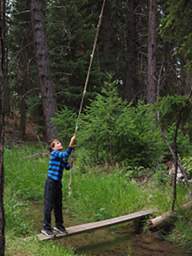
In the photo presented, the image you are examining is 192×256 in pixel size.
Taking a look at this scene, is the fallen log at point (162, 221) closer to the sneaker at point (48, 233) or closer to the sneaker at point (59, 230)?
the sneaker at point (59, 230)

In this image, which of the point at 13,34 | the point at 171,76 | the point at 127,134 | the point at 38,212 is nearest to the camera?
the point at 38,212

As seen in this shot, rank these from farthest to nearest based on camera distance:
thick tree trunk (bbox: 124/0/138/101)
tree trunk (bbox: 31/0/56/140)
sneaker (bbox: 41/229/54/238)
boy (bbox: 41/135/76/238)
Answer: thick tree trunk (bbox: 124/0/138/101), tree trunk (bbox: 31/0/56/140), boy (bbox: 41/135/76/238), sneaker (bbox: 41/229/54/238)

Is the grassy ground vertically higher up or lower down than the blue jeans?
lower down

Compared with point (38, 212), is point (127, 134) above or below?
above

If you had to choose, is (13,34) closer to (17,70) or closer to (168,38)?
(17,70)

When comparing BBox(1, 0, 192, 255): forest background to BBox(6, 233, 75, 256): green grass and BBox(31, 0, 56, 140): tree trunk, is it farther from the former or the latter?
BBox(6, 233, 75, 256): green grass

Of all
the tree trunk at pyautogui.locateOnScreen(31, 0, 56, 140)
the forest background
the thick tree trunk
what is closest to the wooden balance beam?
the forest background

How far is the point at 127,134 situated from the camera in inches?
483

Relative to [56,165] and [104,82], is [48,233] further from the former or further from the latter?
[104,82]

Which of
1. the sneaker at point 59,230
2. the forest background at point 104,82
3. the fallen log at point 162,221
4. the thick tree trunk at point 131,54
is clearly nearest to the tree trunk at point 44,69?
the forest background at point 104,82

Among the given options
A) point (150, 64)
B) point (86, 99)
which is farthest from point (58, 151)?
point (150, 64)

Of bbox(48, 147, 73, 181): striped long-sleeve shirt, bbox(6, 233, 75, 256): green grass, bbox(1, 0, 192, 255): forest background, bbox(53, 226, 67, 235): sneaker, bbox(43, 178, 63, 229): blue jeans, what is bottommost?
bbox(53, 226, 67, 235): sneaker

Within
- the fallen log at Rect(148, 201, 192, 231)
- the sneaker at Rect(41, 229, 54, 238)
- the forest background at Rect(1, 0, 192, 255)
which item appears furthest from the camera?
the fallen log at Rect(148, 201, 192, 231)

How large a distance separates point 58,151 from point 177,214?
8.38ft
